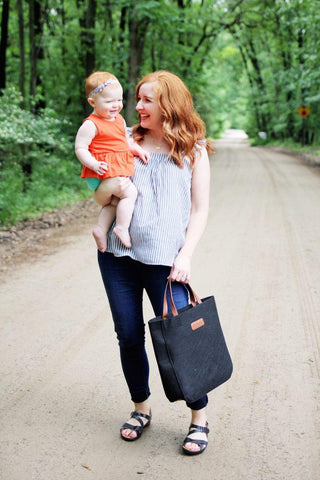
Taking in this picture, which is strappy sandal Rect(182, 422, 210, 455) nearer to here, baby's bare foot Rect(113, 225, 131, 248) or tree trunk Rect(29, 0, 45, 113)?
baby's bare foot Rect(113, 225, 131, 248)

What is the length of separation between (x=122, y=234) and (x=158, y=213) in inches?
8.6

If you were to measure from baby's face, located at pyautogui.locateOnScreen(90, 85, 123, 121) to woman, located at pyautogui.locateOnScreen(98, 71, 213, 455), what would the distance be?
0.39 feet

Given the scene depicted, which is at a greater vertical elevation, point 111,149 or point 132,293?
point 111,149

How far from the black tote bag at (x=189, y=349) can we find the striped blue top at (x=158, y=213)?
198 millimetres

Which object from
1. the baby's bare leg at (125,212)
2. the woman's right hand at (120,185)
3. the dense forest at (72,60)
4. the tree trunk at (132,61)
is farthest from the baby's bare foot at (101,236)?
the tree trunk at (132,61)

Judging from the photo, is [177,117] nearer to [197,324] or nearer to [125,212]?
[125,212]

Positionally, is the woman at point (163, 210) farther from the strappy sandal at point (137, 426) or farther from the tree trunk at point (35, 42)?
the tree trunk at point (35, 42)

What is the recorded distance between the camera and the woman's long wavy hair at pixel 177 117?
247 cm

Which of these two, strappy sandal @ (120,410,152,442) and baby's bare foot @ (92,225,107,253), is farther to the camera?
strappy sandal @ (120,410,152,442)

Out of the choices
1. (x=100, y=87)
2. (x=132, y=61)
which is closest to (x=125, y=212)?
(x=100, y=87)

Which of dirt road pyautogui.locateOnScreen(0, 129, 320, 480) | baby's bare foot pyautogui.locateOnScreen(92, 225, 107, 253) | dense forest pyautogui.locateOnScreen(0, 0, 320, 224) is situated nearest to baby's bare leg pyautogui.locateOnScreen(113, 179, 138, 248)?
baby's bare foot pyautogui.locateOnScreen(92, 225, 107, 253)

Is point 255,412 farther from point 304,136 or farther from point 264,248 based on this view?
point 304,136

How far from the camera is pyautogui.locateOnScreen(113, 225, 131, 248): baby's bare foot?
251cm

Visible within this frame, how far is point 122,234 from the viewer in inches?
99.0
